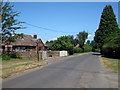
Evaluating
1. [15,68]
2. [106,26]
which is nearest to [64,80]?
[15,68]

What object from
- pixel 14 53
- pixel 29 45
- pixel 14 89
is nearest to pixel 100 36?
pixel 29 45

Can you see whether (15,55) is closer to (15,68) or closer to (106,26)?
(15,68)

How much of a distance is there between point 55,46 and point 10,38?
20998 mm

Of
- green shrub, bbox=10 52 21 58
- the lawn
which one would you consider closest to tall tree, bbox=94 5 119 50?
green shrub, bbox=10 52 21 58

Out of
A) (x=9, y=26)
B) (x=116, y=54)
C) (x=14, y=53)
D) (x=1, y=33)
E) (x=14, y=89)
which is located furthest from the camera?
(x=116, y=54)

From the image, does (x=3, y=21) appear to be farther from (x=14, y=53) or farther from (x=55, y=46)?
(x=55, y=46)

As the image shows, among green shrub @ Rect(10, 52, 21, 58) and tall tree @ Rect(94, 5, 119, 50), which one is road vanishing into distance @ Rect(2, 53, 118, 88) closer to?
green shrub @ Rect(10, 52, 21, 58)

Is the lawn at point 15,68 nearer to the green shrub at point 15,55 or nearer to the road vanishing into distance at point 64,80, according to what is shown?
the road vanishing into distance at point 64,80

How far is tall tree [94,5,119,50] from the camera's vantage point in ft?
137

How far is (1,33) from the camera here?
63.6 feet

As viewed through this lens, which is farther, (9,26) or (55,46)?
(55,46)

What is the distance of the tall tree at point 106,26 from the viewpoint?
137 feet

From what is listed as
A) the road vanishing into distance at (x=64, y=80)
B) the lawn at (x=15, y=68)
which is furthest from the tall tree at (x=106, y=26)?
the road vanishing into distance at (x=64, y=80)

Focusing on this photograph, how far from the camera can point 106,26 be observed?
42719 mm
